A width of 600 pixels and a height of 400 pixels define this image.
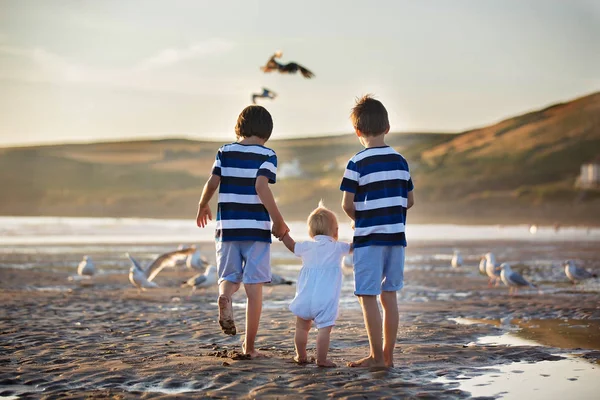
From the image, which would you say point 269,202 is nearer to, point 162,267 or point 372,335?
point 372,335

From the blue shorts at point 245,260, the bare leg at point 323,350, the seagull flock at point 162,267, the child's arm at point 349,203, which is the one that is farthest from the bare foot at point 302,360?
the seagull flock at point 162,267

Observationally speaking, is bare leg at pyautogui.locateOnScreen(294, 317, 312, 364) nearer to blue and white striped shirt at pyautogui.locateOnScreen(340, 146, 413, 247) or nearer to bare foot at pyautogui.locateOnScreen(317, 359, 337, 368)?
bare foot at pyautogui.locateOnScreen(317, 359, 337, 368)

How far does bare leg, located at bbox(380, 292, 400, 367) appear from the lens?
5.86 meters

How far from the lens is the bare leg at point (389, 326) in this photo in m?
5.86

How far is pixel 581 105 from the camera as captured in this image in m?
67.9

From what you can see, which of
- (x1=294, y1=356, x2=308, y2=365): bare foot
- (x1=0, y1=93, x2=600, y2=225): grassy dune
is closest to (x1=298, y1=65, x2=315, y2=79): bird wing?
(x1=294, y1=356, x2=308, y2=365): bare foot

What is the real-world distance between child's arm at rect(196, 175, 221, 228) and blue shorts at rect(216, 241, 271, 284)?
0.29 m

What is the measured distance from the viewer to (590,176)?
57.6 m

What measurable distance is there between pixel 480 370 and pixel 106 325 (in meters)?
4.18

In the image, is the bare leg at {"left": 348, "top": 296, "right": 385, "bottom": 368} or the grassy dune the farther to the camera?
the grassy dune

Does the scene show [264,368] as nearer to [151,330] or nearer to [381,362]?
[381,362]

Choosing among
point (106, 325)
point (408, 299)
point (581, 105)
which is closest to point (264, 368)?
point (106, 325)

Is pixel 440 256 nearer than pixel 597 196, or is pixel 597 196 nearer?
pixel 440 256

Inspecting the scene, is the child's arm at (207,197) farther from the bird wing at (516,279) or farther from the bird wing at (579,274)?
the bird wing at (579,274)
